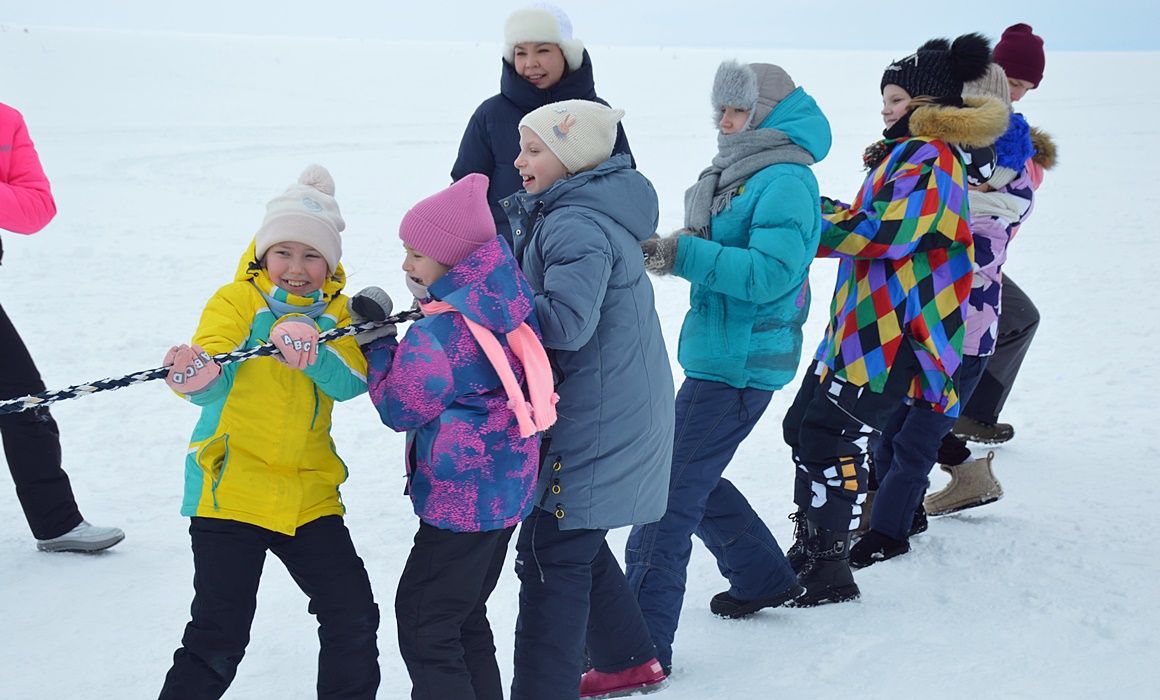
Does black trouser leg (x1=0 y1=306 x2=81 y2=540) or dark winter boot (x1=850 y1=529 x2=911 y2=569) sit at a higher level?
black trouser leg (x1=0 y1=306 x2=81 y2=540)

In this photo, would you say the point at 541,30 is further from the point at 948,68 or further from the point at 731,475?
the point at 731,475

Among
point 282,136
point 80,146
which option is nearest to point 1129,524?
point 80,146

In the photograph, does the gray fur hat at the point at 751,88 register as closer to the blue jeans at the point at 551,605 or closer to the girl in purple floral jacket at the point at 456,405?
the girl in purple floral jacket at the point at 456,405

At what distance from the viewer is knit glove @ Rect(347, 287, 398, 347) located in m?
2.59

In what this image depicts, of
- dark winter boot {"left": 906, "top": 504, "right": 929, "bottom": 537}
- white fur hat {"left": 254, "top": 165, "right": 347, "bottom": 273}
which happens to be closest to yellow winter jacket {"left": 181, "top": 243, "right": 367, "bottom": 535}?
white fur hat {"left": 254, "top": 165, "right": 347, "bottom": 273}

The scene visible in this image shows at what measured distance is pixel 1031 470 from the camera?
17.1 ft

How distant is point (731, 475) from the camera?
5.16m

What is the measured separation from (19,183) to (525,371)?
2.19m

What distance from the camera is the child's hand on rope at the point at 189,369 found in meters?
2.39

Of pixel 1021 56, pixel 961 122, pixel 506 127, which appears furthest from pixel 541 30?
pixel 1021 56

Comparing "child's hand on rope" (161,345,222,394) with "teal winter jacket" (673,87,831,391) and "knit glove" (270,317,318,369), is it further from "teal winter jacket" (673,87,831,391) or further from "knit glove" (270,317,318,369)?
"teal winter jacket" (673,87,831,391)

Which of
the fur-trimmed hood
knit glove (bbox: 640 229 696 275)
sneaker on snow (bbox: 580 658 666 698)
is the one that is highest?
the fur-trimmed hood

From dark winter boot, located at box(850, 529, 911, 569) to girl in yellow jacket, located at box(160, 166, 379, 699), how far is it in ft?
7.07

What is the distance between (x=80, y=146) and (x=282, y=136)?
3.87m
